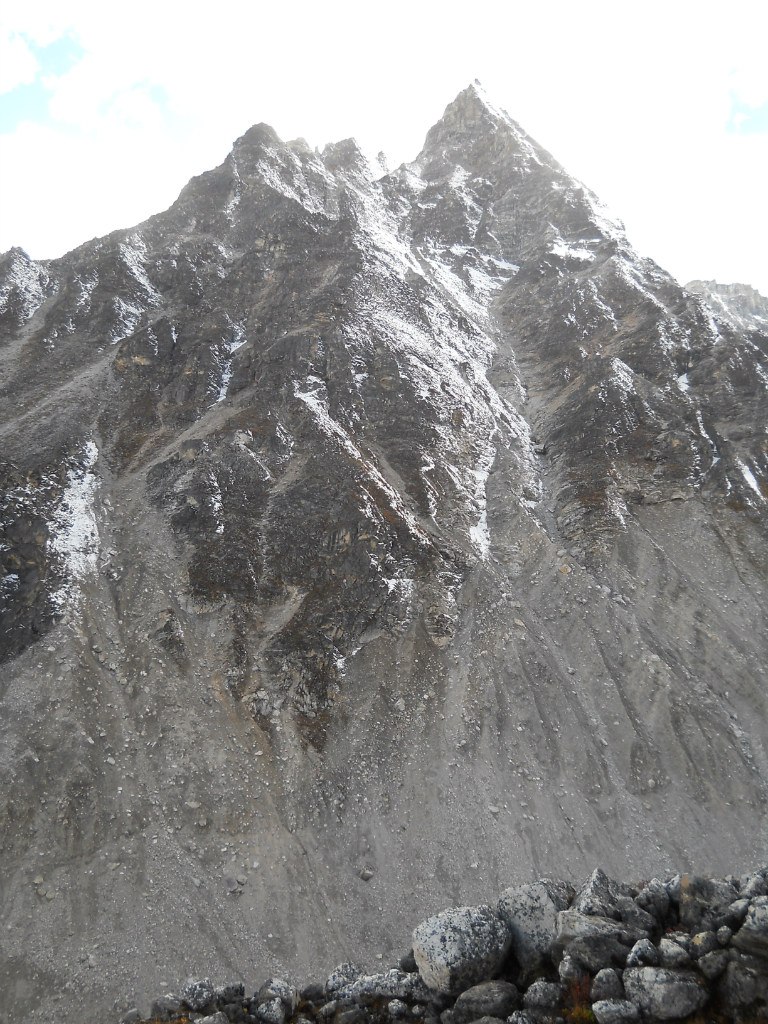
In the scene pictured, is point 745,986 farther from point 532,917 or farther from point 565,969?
point 532,917

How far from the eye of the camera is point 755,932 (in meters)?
10.8

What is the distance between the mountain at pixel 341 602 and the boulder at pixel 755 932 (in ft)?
56.0

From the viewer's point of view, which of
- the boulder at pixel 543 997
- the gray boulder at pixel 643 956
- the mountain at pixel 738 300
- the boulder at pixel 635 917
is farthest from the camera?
the mountain at pixel 738 300

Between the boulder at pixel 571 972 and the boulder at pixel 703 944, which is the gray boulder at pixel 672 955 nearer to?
the boulder at pixel 703 944

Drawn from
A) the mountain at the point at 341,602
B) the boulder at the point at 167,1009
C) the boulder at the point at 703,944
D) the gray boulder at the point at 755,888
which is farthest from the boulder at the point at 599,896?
the mountain at the point at 341,602

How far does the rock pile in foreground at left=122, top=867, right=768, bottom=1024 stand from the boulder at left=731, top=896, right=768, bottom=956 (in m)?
0.02

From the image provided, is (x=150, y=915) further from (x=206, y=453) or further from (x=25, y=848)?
(x=206, y=453)

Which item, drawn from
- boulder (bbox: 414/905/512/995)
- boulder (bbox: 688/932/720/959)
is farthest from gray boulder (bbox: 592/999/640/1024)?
boulder (bbox: 414/905/512/995)

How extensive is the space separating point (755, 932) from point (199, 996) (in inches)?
589

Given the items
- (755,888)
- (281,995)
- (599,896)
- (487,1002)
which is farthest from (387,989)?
(755,888)

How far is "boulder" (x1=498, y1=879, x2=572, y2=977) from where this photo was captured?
1364 centimetres

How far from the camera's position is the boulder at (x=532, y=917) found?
13.6 metres

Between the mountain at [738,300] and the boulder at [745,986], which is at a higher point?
the mountain at [738,300]

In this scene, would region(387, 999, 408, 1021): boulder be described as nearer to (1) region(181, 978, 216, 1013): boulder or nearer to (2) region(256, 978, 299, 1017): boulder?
(2) region(256, 978, 299, 1017): boulder
